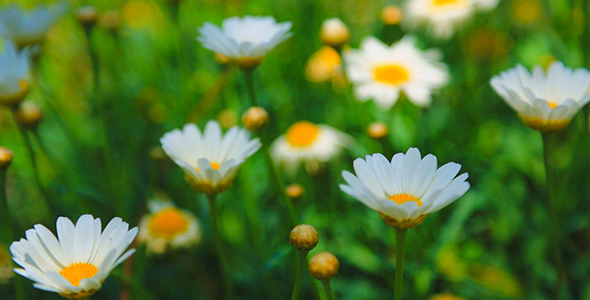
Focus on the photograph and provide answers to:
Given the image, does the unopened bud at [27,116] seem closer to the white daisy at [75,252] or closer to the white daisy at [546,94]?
the white daisy at [75,252]

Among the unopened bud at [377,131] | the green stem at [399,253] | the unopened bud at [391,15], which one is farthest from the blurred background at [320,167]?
the green stem at [399,253]

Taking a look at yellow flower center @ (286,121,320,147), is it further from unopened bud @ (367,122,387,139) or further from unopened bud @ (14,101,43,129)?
unopened bud @ (14,101,43,129)

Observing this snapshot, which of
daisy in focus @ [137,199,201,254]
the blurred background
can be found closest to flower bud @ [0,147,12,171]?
the blurred background

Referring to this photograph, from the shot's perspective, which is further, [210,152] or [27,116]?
[27,116]

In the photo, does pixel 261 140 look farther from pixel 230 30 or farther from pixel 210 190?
pixel 230 30

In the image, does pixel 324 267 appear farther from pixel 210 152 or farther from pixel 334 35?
pixel 334 35

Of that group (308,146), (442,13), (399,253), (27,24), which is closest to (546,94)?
(399,253)
